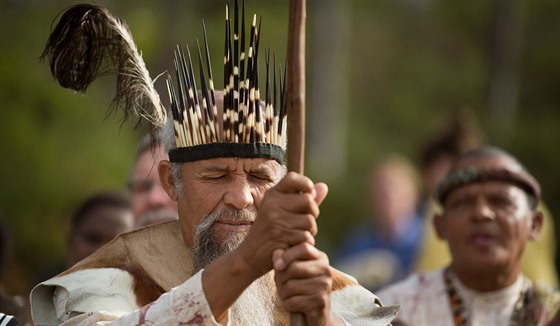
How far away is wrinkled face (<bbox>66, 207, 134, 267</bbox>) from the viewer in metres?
9.65

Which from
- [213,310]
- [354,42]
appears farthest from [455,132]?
[354,42]

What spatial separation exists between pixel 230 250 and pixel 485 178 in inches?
106

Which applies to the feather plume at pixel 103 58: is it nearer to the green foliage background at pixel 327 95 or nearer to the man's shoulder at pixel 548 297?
the green foliage background at pixel 327 95

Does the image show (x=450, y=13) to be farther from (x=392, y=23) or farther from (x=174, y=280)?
(x=174, y=280)

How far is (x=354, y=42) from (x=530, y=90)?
5393mm

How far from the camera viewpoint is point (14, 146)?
18.1 metres

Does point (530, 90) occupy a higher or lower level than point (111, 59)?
lower

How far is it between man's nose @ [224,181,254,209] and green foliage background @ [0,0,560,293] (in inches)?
Result: 41.9

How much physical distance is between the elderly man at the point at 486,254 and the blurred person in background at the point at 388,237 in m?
3.35

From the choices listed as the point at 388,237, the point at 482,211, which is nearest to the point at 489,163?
the point at 482,211

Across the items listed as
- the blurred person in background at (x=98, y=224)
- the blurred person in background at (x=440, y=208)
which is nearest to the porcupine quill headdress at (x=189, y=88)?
the blurred person in background at (x=98, y=224)

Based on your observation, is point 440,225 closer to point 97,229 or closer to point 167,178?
point 97,229

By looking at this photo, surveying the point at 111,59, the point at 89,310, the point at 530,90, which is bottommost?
the point at 530,90

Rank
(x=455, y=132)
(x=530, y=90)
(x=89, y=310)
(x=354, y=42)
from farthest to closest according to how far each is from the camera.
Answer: (x=354, y=42), (x=530, y=90), (x=455, y=132), (x=89, y=310)
